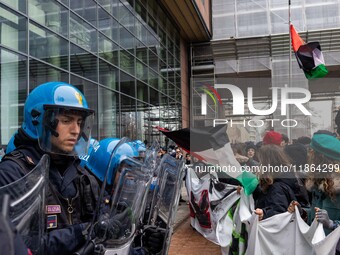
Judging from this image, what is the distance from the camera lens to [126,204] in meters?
1.71

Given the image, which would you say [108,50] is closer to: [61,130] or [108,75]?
[108,75]

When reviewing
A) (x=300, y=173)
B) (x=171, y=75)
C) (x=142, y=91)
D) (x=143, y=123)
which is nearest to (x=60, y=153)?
(x=300, y=173)

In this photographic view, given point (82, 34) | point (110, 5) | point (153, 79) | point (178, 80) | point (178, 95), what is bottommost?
point (178, 95)

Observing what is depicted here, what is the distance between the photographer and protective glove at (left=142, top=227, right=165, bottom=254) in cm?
194

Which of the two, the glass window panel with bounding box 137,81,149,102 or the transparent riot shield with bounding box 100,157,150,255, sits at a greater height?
the glass window panel with bounding box 137,81,149,102

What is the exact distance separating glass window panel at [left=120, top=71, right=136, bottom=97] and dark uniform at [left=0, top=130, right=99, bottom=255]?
1025cm

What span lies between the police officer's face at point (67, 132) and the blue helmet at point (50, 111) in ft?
0.04

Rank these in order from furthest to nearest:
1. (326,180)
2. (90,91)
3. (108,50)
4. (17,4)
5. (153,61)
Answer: (153,61) < (108,50) < (90,91) < (17,4) < (326,180)

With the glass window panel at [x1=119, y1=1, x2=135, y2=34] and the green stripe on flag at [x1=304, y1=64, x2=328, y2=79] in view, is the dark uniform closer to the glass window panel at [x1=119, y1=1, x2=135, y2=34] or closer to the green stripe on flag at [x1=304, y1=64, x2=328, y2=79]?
the green stripe on flag at [x1=304, y1=64, x2=328, y2=79]

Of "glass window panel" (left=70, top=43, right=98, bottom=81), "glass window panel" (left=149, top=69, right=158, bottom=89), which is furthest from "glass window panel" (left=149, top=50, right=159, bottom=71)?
"glass window panel" (left=70, top=43, right=98, bottom=81)

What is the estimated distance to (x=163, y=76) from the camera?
17.9 m

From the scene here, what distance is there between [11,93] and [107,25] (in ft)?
17.9

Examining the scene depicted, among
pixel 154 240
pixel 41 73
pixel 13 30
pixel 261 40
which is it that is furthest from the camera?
pixel 261 40

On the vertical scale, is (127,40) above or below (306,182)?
above
